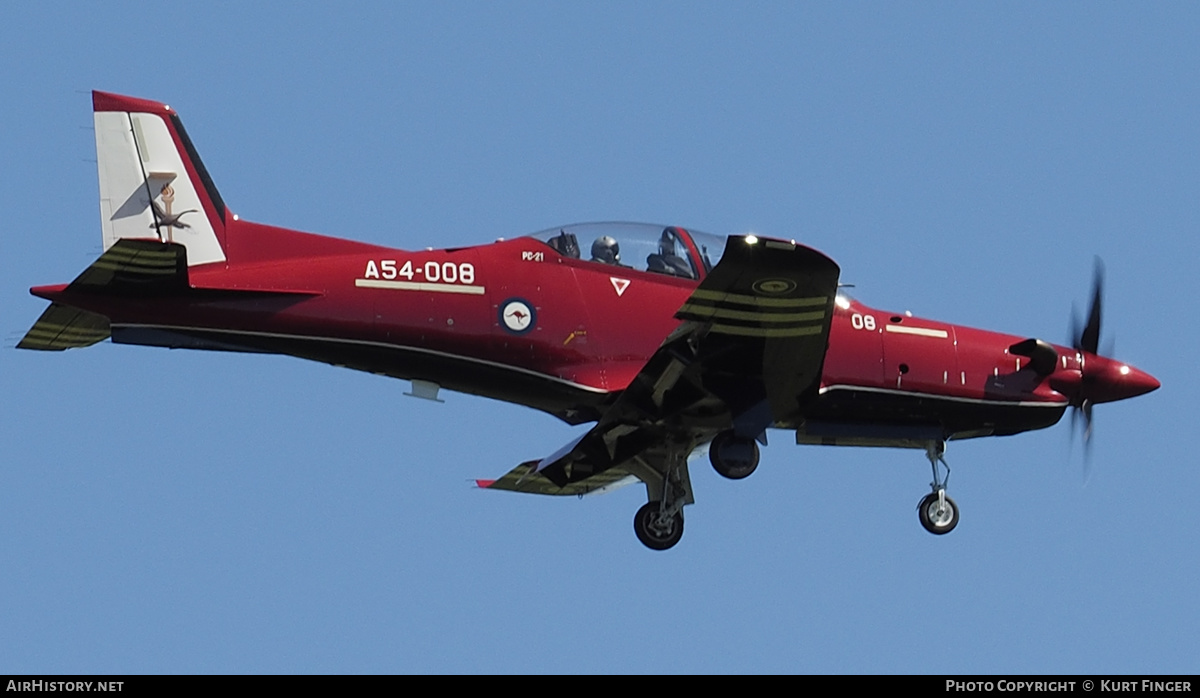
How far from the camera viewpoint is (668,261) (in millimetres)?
19594

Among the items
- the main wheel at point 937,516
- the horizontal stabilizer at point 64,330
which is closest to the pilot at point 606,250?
the main wheel at point 937,516

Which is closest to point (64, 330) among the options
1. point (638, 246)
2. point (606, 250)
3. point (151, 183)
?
point (151, 183)

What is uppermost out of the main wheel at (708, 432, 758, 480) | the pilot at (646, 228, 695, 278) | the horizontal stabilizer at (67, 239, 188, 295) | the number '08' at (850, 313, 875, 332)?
the pilot at (646, 228, 695, 278)

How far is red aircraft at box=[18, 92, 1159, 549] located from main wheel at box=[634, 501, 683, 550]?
0.02 meters

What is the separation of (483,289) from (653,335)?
5.89 ft

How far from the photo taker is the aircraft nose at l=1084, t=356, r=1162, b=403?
20.8 meters

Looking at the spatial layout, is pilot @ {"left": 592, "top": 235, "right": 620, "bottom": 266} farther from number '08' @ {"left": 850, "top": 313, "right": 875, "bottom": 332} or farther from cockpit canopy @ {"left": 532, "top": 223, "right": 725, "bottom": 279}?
number '08' @ {"left": 850, "top": 313, "right": 875, "bottom": 332}

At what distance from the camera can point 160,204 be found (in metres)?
19.1

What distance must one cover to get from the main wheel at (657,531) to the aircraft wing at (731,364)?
0.56m

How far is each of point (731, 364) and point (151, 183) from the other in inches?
237

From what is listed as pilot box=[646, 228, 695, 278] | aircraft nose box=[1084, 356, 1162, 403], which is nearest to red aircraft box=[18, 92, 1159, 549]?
pilot box=[646, 228, 695, 278]

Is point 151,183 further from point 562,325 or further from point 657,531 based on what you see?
point 657,531

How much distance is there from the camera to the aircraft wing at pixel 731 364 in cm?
1716

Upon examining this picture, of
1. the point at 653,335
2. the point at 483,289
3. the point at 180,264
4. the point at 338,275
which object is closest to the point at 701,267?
the point at 653,335
